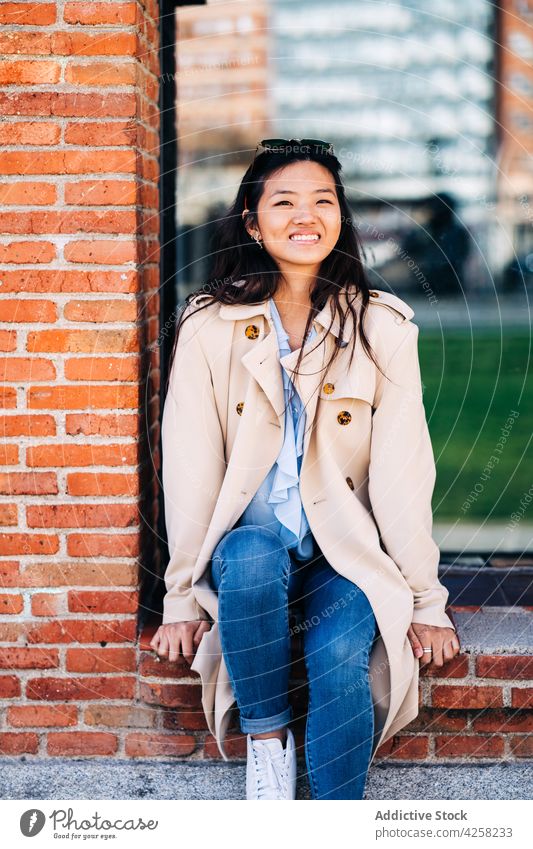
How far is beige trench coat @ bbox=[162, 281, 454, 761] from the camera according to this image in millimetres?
2219

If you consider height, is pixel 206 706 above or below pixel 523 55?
below

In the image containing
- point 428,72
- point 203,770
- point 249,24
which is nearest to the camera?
point 203,770

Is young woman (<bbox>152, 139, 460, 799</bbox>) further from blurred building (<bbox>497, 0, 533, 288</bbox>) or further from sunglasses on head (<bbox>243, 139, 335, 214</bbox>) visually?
blurred building (<bbox>497, 0, 533, 288</bbox>)

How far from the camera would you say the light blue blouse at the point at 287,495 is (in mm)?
2254

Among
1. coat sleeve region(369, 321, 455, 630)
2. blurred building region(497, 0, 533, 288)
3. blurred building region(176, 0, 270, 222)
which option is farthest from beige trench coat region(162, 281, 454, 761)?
blurred building region(497, 0, 533, 288)

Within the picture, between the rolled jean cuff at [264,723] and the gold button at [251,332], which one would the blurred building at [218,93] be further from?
the rolled jean cuff at [264,723]

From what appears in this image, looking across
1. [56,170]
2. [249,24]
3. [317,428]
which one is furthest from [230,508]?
[249,24]

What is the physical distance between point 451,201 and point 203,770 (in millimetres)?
5052

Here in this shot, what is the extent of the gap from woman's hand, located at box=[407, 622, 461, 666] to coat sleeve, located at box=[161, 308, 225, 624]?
1.74 ft

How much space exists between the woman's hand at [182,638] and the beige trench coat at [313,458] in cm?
2

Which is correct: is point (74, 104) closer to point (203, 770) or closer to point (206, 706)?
point (206, 706)

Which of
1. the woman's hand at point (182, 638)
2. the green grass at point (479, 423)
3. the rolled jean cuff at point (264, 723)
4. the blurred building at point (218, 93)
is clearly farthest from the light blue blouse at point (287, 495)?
the green grass at point (479, 423)

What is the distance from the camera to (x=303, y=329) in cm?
235

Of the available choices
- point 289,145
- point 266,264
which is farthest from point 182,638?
point 289,145
